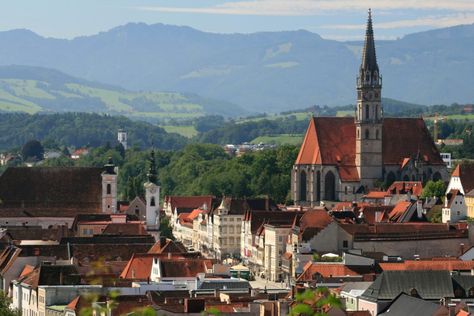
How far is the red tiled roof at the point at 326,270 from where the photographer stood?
83.4 meters

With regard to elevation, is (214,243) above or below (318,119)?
below

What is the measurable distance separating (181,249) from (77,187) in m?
32.9

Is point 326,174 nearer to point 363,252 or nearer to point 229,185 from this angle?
point 229,185

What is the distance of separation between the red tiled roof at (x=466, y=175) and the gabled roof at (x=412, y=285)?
5907cm

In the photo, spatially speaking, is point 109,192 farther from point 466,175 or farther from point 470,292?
point 470,292

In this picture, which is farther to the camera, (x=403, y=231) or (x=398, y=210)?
(x=398, y=210)

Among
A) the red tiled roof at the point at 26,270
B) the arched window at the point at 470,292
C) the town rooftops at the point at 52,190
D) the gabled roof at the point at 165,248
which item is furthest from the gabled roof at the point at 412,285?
the town rooftops at the point at 52,190

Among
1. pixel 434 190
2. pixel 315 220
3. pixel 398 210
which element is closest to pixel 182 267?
pixel 315 220

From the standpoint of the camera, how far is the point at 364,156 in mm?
154250

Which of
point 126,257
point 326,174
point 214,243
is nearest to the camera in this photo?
point 126,257

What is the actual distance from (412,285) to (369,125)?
85.8m

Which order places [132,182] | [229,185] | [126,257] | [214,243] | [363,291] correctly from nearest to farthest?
[363,291] < [126,257] < [214,243] < [132,182] < [229,185]

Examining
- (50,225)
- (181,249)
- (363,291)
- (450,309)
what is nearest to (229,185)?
(50,225)

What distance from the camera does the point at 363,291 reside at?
70.6 m
